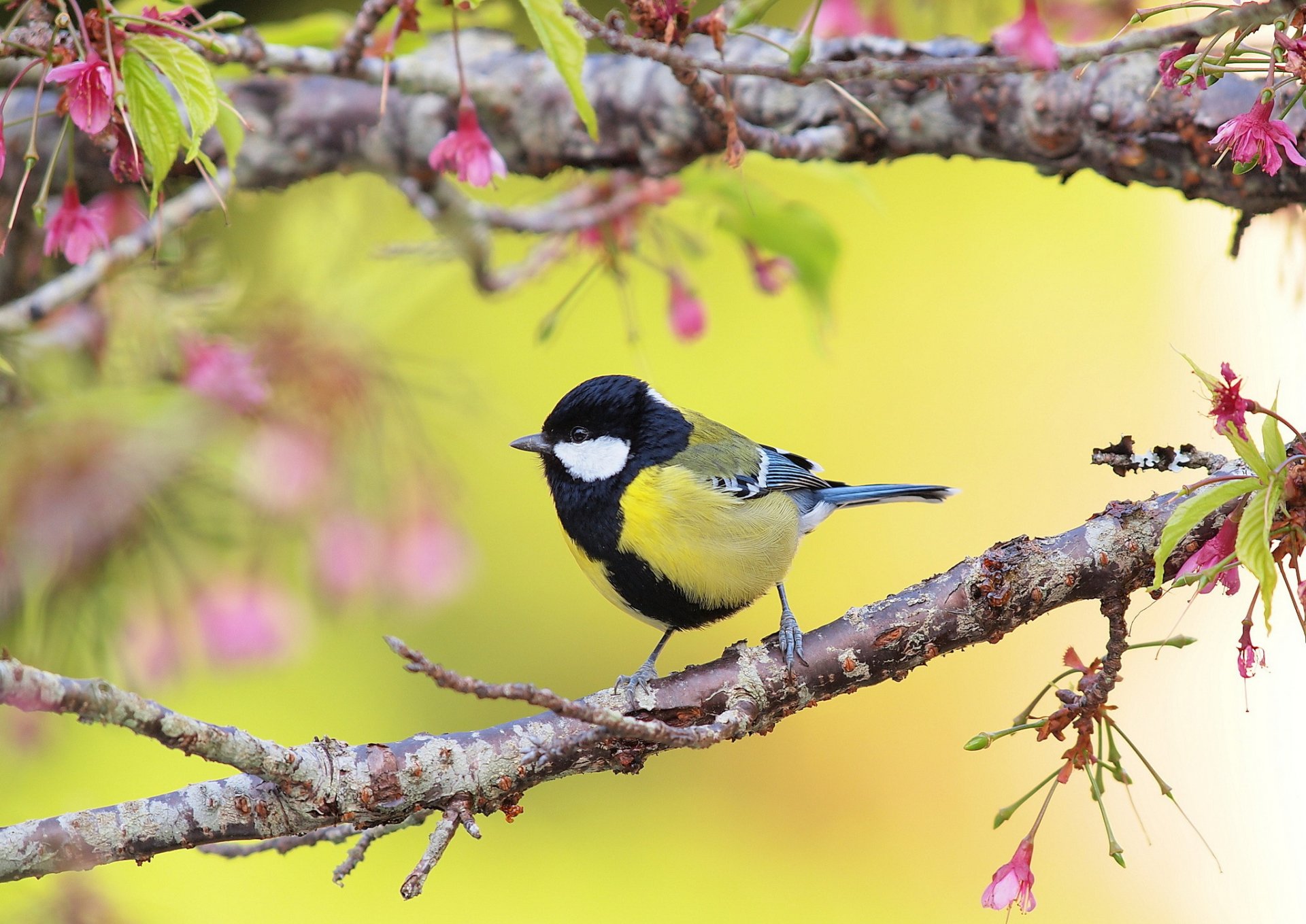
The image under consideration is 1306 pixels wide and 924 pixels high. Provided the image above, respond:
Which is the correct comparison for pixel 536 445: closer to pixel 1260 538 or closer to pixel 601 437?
pixel 601 437

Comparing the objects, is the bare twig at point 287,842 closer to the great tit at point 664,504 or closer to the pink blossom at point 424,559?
the great tit at point 664,504

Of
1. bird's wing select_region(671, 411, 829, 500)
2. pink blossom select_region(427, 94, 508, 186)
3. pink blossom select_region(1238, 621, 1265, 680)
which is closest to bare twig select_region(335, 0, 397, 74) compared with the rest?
pink blossom select_region(427, 94, 508, 186)

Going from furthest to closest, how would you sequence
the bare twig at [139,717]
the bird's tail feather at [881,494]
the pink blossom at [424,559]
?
1. the pink blossom at [424,559]
2. the bird's tail feather at [881,494]
3. the bare twig at [139,717]

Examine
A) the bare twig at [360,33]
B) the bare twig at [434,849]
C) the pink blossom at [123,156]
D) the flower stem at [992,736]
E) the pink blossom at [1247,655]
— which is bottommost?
the bare twig at [434,849]

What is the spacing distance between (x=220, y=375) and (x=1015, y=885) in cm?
112

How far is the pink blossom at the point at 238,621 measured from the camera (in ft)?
5.37

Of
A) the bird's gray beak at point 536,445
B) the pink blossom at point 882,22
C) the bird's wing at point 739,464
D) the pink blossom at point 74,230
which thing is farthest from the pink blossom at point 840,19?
the pink blossom at point 74,230

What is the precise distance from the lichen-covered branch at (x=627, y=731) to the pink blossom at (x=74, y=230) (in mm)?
460

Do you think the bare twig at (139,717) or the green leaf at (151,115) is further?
the green leaf at (151,115)

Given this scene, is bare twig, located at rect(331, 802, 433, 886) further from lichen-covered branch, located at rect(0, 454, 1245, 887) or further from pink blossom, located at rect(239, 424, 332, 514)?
pink blossom, located at rect(239, 424, 332, 514)

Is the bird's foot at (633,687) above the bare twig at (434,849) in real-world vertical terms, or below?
above

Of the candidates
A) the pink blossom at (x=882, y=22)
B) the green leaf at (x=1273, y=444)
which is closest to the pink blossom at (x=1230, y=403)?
the green leaf at (x=1273, y=444)

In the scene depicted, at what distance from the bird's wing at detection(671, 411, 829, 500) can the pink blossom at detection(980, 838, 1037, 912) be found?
601 mm

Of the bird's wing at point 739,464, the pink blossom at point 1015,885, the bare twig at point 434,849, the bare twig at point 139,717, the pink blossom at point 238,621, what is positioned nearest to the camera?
the bare twig at point 139,717
